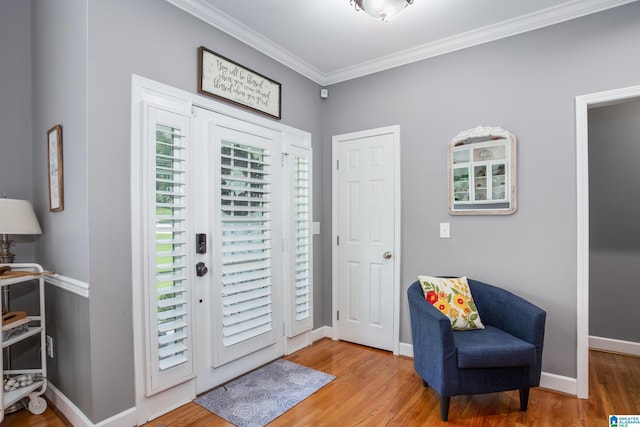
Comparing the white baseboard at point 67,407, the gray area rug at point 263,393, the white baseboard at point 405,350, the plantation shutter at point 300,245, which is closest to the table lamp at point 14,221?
the white baseboard at point 67,407

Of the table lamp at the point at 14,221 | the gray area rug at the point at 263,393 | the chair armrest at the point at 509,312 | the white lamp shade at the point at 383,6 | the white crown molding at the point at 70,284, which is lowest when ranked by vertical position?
the gray area rug at the point at 263,393

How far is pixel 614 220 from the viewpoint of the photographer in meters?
3.22

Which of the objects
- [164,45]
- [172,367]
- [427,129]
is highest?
[164,45]

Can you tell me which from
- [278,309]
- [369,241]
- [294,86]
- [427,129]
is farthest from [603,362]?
[294,86]

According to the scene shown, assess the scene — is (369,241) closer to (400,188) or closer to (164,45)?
(400,188)

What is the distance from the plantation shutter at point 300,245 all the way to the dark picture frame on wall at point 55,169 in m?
1.73

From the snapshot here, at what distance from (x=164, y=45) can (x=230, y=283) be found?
67.6 inches

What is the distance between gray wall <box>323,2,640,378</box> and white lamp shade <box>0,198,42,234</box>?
2826 mm

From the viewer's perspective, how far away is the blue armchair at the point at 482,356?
2061 mm

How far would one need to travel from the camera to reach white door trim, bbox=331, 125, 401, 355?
10.3ft

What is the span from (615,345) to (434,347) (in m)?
2.26

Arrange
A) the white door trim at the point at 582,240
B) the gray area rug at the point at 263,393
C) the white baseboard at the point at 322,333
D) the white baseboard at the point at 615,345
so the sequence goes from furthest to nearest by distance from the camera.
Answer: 1. the white baseboard at the point at 322,333
2. the white baseboard at the point at 615,345
3. the white door trim at the point at 582,240
4. the gray area rug at the point at 263,393

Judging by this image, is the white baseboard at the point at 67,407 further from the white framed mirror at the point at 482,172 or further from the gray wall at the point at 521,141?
the white framed mirror at the point at 482,172

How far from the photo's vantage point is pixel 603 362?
2.93 meters
